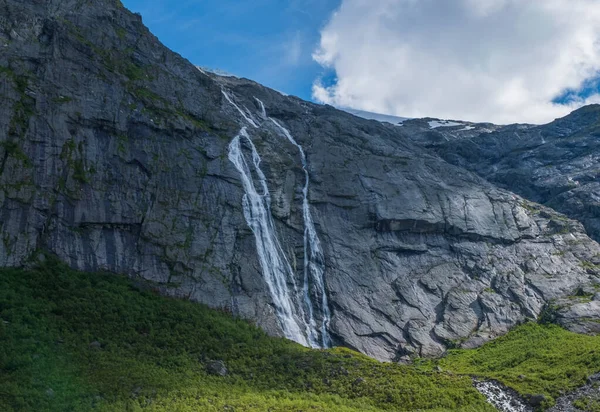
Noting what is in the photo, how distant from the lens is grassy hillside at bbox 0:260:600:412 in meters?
27.3

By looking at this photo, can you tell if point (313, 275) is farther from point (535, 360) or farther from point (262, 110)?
point (262, 110)

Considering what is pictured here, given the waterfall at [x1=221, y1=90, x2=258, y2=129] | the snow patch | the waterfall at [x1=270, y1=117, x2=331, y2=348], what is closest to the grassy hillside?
the waterfall at [x1=270, y1=117, x2=331, y2=348]

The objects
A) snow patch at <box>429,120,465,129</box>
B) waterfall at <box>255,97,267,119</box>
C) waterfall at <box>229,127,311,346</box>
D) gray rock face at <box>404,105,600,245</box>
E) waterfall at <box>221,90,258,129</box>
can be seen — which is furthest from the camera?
snow patch at <box>429,120,465,129</box>

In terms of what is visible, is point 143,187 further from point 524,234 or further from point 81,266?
point 524,234

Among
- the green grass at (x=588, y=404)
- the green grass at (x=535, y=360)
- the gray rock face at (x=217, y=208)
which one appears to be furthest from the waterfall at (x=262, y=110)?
the green grass at (x=588, y=404)

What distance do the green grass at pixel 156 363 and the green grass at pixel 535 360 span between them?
465 centimetres

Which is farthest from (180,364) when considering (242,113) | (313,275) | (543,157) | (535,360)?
(543,157)

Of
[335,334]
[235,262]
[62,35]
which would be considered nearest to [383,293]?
[335,334]

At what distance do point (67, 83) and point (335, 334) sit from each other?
1331 inches

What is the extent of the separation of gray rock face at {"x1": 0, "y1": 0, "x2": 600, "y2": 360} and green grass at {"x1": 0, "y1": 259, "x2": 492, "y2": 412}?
388 cm

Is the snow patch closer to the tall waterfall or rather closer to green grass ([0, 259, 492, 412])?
the tall waterfall

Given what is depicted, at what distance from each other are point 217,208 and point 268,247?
20.5ft

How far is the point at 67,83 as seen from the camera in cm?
4794

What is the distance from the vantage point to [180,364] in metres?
32.8
